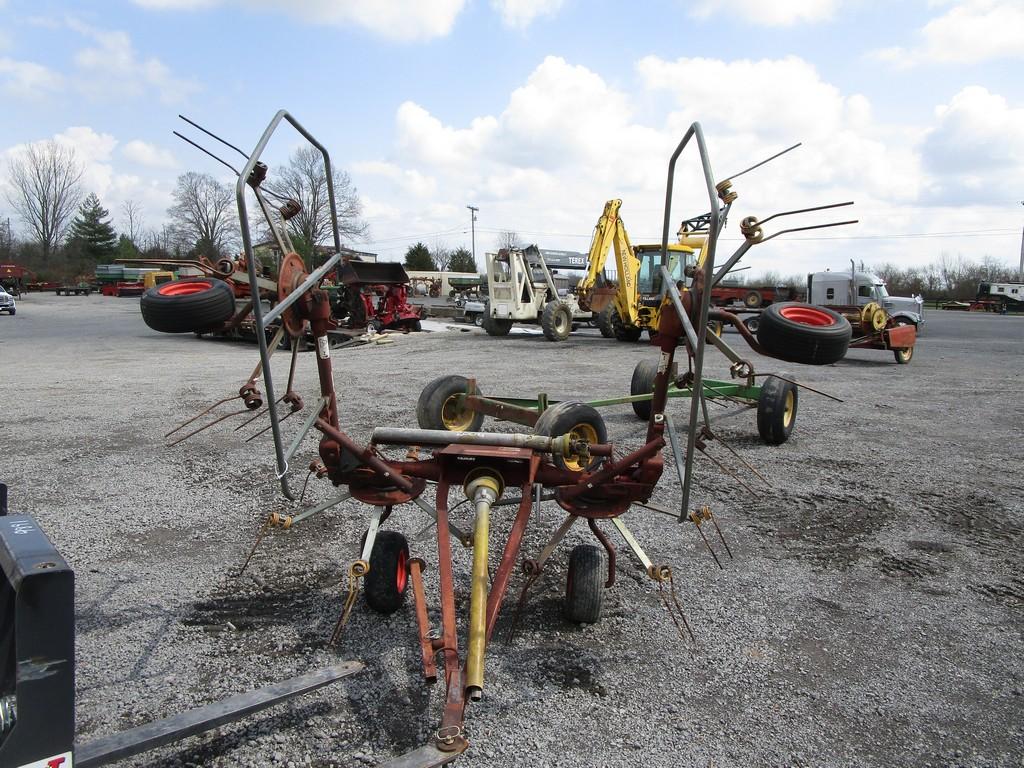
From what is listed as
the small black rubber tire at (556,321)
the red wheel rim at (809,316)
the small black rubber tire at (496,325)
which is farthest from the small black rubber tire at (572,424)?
the small black rubber tire at (496,325)

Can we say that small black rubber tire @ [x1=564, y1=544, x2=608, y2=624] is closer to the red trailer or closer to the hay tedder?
the hay tedder

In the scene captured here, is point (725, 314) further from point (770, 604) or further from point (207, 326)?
point (207, 326)

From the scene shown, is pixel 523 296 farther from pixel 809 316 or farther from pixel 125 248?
pixel 125 248

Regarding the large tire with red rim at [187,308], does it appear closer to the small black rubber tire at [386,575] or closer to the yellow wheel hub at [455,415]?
the small black rubber tire at [386,575]

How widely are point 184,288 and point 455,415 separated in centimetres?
275

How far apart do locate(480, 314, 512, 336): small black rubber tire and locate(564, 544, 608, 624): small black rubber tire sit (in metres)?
18.2

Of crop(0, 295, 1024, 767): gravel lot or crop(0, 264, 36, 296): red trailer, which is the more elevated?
crop(0, 264, 36, 296): red trailer

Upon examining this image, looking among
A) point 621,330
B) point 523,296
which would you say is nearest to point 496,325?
point 523,296

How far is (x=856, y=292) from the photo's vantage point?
77.9 ft

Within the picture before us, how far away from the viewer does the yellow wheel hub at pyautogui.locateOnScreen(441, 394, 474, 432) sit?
5828 millimetres

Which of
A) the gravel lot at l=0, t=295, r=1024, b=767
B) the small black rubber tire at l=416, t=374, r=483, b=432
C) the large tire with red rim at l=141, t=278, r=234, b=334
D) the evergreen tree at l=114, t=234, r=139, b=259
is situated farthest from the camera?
the evergreen tree at l=114, t=234, r=139, b=259

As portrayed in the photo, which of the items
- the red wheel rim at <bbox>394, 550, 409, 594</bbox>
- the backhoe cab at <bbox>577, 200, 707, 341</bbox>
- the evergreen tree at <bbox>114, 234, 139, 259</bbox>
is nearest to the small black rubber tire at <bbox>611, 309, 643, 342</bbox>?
the backhoe cab at <bbox>577, 200, 707, 341</bbox>

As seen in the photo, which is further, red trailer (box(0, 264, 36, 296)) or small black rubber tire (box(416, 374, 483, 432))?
red trailer (box(0, 264, 36, 296))

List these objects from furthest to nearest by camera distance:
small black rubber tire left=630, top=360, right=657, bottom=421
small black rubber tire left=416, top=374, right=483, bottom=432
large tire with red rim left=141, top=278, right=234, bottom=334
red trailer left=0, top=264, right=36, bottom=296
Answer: red trailer left=0, top=264, right=36, bottom=296 < small black rubber tire left=630, top=360, right=657, bottom=421 < small black rubber tire left=416, top=374, right=483, bottom=432 < large tire with red rim left=141, top=278, right=234, bottom=334
